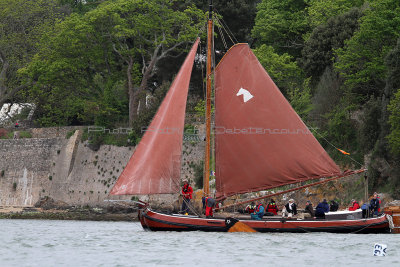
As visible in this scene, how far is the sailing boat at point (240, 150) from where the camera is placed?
131 feet

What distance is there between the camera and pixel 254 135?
40.9 metres

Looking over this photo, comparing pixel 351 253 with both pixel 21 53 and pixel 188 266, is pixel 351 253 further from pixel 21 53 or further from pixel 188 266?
pixel 21 53

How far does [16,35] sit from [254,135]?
4204cm

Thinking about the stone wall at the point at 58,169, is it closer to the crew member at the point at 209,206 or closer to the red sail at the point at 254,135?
the crew member at the point at 209,206

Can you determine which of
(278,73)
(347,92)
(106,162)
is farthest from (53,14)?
(347,92)

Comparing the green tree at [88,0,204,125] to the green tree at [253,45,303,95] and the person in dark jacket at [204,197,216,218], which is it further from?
the person in dark jacket at [204,197,216,218]

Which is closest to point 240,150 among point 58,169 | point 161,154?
point 161,154

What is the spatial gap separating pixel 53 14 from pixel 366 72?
32.7 m

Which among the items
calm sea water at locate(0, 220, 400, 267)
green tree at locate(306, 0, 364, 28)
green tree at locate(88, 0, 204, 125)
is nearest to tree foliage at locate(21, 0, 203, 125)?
green tree at locate(88, 0, 204, 125)

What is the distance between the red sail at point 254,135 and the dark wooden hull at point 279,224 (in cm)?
162

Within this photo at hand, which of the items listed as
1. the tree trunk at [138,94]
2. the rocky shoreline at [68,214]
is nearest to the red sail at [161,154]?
the rocky shoreline at [68,214]

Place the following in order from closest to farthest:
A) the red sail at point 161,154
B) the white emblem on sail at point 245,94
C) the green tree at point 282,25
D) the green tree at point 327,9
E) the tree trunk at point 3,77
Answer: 1. the red sail at point 161,154
2. the white emblem on sail at point 245,94
3. the green tree at point 327,9
4. the green tree at point 282,25
5. the tree trunk at point 3,77

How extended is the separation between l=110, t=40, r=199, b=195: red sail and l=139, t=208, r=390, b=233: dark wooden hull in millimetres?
1577

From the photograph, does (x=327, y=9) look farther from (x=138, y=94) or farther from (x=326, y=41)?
(x=138, y=94)
